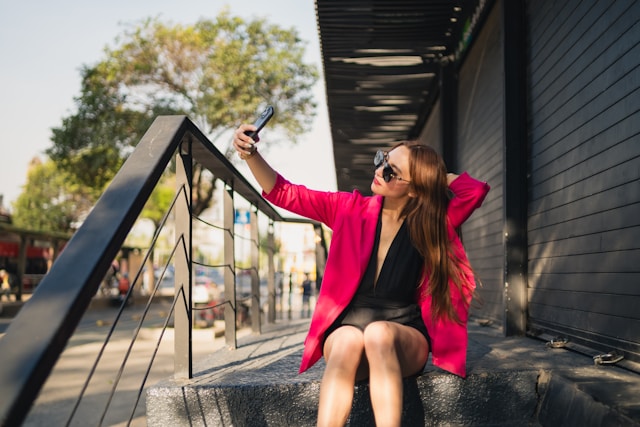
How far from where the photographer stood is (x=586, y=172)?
11.4 ft

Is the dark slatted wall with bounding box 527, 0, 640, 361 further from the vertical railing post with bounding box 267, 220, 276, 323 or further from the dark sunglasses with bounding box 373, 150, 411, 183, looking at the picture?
the vertical railing post with bounding box 267, 220, 276, 323

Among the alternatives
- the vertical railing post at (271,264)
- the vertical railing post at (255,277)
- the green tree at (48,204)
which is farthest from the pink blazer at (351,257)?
the green tree at (48,204)

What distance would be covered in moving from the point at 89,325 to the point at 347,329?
1289 centimetres

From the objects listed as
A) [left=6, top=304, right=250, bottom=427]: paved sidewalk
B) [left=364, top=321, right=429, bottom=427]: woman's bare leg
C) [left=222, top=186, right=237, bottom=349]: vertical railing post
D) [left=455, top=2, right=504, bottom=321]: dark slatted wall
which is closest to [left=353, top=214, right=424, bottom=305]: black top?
[left=364, top=321, right=429, bottom=427]: woman's bare leg

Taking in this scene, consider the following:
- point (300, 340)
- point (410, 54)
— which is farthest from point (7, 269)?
point (300, 340)

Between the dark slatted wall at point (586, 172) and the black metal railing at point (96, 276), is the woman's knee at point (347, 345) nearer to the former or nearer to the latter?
the black metal railing at point (96, 276)

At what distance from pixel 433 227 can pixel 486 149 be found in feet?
12.0

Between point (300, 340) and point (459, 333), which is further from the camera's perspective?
point (300, 340)

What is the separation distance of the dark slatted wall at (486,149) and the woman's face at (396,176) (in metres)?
2.80

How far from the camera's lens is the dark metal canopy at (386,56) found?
6266 mm

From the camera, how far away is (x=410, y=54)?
753cm

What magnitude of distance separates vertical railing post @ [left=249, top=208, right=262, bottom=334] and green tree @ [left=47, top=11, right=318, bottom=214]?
1409 cm

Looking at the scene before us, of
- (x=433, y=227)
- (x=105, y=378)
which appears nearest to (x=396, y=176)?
(x=433, y=227)

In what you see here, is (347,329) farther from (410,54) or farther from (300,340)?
(410,54)
